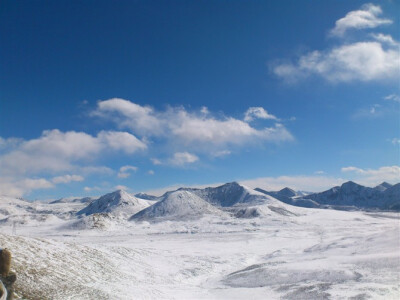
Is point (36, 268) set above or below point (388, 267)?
above

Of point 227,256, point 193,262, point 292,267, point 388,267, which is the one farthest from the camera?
point 227,256

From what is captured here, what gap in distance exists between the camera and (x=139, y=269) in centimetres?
3847

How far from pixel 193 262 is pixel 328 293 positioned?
26922mm

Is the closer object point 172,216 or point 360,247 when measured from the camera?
point 360,247

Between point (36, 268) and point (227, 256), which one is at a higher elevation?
point (36, 268)

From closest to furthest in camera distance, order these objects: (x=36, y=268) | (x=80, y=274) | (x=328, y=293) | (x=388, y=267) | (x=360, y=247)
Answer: (x=36, y=268) < (x=328, y=293) < (x=80, y=274) < (x=388, y=267) < (x=360, y=247)

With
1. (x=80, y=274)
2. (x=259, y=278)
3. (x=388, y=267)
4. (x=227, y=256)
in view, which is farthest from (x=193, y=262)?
(x=388, y=267)

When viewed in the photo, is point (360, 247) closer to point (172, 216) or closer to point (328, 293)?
point (328, 293)

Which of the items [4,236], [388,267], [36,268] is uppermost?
[4,236]

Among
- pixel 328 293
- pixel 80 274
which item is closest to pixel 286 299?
pixel 328 293

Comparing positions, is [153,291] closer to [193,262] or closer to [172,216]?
[193,262]

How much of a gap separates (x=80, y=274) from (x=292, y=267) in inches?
954

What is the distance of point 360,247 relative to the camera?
1729 inches

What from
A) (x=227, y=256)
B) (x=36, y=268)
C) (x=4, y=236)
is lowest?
(x=227, y=256)
